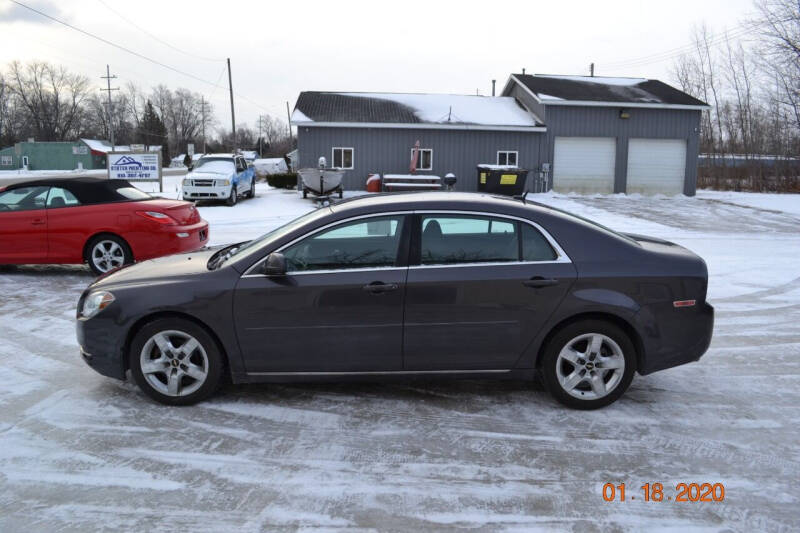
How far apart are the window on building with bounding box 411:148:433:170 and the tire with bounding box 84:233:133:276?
64.3ft

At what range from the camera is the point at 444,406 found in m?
4.69

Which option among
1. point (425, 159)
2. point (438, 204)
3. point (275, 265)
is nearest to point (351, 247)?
point (275, 265)

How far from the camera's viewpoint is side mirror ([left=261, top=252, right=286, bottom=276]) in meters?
4.41

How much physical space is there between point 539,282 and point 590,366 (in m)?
0.71

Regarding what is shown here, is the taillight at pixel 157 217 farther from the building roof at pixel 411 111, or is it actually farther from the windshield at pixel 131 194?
the building roof at pixel 411 111

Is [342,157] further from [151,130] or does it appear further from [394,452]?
[151,130]

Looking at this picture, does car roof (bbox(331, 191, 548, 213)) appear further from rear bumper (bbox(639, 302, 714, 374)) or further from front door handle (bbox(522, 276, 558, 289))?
rear bumper (bbox(639, 302, 714, 374))

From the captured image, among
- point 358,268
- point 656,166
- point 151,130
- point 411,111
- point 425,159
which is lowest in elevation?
point 358,268

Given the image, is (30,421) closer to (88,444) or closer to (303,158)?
(88,444)

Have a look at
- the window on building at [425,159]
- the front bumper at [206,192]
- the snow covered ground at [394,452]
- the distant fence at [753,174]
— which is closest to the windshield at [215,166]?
the front bumper at [206,192]

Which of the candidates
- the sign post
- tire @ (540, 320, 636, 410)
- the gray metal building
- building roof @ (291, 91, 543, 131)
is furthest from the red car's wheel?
the gray metal building

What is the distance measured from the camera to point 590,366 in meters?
4.56
